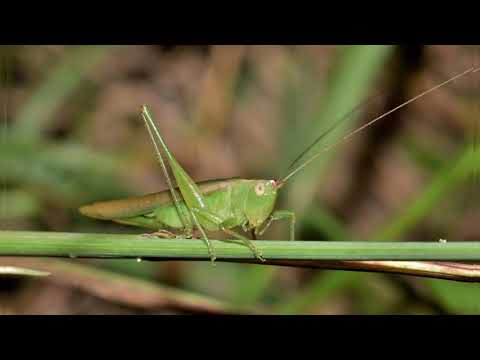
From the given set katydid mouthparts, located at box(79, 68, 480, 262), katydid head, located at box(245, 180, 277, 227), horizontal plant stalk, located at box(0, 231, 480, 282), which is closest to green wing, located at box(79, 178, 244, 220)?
katydid mouthparts, located at box(79, 68, 480, 262)

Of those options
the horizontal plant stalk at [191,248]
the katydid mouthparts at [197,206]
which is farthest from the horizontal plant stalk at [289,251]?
the katydid mouthparts at [197,206]

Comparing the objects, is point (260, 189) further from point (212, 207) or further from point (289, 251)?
point (289, 251)

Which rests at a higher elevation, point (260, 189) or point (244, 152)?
point (244, 152)

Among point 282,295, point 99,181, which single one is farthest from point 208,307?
point 99,181

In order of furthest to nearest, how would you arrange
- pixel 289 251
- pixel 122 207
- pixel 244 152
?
pixel 244 152 → pixel 122 207 → pixel 289 251

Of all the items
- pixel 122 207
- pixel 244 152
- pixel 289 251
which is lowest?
pixel 289 251

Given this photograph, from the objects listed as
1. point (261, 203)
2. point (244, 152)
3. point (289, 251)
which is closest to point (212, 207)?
point (261, 203)

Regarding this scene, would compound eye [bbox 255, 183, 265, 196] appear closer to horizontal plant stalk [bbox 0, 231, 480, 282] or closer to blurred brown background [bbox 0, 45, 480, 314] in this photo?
horizontal plant stalk [bbox 0, 231, 480, 282]
